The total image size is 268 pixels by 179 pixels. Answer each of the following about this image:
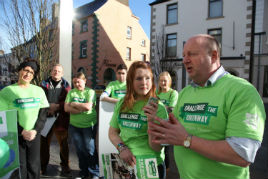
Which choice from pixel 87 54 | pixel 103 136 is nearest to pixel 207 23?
pixel 87 54

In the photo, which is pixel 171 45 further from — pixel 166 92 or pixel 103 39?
pixel 166 92

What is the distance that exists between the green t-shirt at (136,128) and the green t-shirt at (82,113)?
1.49 m

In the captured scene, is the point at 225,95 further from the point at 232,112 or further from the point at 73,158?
the point at 73,158

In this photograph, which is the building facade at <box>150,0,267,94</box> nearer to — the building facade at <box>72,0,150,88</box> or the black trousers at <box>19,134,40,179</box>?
the building facade at <box>72,0,150,88</box>

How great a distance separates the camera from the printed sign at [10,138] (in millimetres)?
1693

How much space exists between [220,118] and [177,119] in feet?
0.95

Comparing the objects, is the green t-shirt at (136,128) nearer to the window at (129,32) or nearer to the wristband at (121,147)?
the wristband at (121,147)

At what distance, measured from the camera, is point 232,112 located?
1096 mm

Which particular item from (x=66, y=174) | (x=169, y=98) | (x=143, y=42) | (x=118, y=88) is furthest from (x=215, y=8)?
(x=66, y=174)

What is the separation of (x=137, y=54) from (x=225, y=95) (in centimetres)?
2577

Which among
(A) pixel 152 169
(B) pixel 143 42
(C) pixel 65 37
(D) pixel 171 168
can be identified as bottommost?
(D) pixel 171 168

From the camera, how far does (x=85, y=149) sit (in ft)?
10.5

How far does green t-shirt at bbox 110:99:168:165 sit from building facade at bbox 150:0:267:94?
11509 mm

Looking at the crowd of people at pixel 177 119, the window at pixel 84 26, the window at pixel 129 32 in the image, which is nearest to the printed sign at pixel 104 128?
the crowd of people at pixel 177 119
